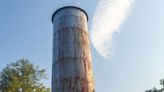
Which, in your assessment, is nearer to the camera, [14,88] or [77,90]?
[77,90]

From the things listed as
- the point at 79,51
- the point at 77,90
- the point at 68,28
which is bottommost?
the point at 77,90

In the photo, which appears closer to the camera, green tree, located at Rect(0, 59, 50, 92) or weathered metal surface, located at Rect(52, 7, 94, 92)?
weathered metal surface, located at Rect(52, 7, 94, 92)

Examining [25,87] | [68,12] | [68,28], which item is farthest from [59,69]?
[25,87]

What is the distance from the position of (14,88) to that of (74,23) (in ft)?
47.1

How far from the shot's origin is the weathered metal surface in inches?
575

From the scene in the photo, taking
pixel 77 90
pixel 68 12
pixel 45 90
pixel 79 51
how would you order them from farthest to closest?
pixel 45 90 → pixel 68 12 → pixel 79 51 → pixel 77 90

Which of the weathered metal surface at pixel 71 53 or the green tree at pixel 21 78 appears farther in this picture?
Result: the green tree at pixel 21 78

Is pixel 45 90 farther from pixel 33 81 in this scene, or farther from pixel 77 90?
pixel 77 90

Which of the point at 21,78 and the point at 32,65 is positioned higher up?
the point at 32,65

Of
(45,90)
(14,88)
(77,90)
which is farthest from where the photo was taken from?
(45,90)

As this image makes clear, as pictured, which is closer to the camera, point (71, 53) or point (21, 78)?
point (71, 53)

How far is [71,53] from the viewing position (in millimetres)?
15281

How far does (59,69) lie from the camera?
15008 millimetres

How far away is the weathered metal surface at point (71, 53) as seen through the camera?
14602 millimetres
